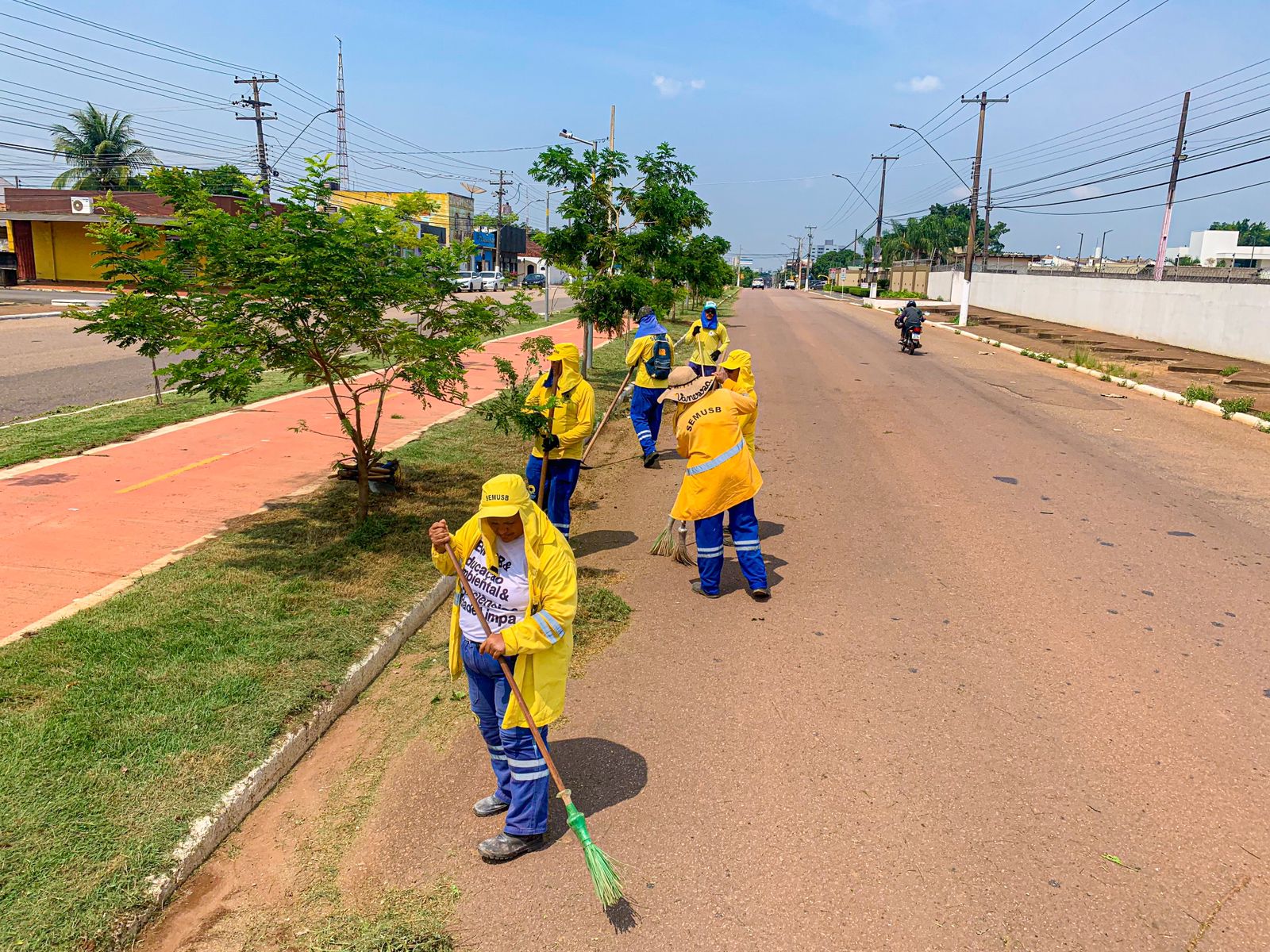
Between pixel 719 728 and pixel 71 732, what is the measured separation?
301 centimetres

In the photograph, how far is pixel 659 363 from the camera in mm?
10180

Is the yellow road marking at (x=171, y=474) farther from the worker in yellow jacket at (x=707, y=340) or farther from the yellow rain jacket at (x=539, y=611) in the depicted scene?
the yellow rain jacket at (x=539, y=611)

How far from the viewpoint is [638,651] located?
5477mm

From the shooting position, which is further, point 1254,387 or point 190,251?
point 1254,387

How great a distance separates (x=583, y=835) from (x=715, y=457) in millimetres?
3142

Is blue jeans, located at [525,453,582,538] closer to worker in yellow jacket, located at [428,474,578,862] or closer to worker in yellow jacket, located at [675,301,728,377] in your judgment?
worker in yellow jacket, located at [428,474,578,862]

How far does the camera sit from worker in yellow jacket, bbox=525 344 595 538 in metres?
6.65

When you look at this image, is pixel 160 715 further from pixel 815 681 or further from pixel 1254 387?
pixel 1254 387

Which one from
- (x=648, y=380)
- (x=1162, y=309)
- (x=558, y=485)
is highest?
(x=1162, y=309)

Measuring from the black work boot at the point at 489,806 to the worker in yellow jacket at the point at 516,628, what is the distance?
126 mm

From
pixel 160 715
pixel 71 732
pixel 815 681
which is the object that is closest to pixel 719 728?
pixel 815 681

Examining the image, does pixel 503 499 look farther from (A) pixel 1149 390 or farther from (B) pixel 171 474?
(A) pixel 1149 390

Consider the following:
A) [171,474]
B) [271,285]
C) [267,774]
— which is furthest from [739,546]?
[171,474]

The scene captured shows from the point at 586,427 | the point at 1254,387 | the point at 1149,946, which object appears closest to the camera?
the point at 1149,946
